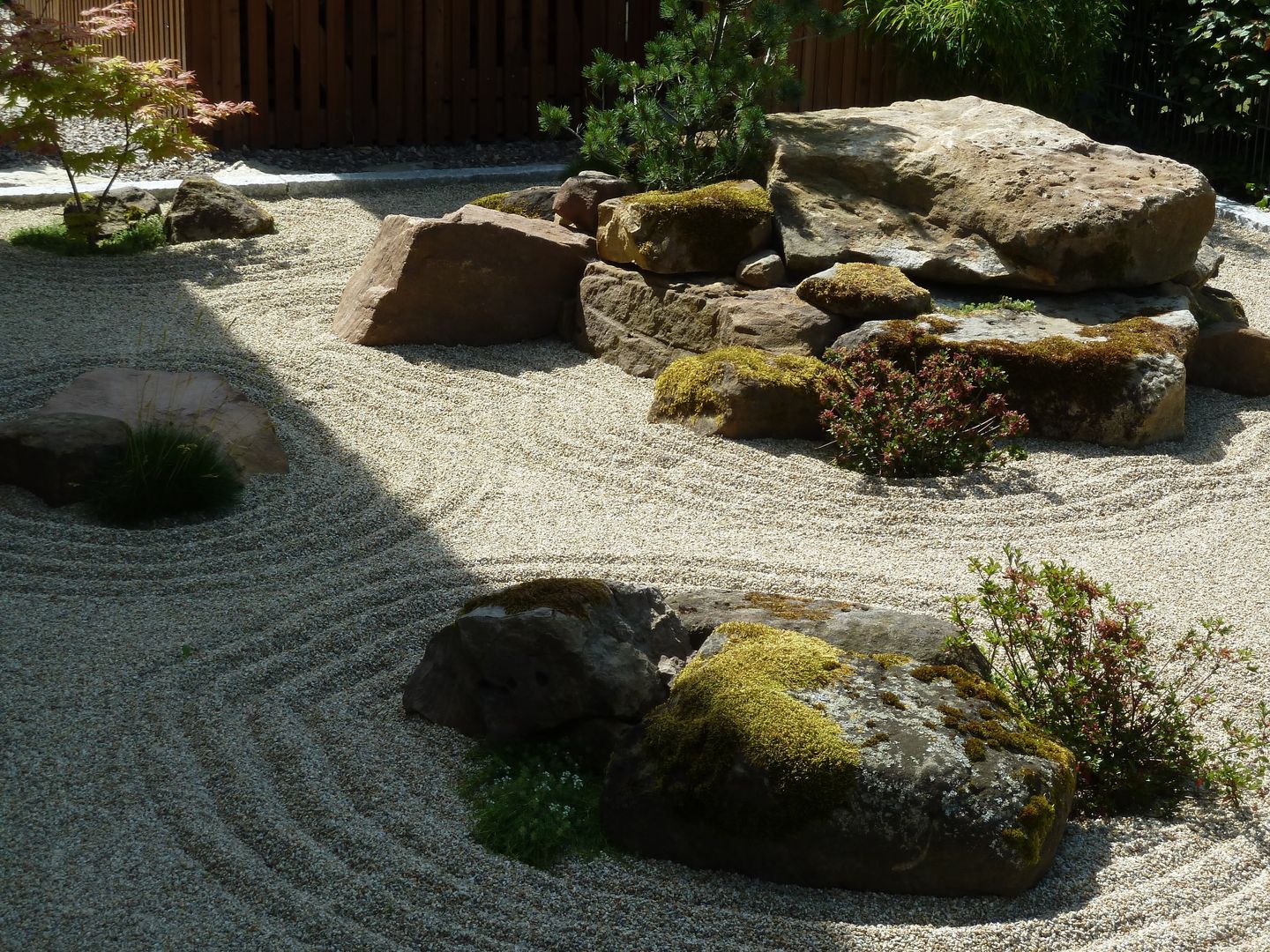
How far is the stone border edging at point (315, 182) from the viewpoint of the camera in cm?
995

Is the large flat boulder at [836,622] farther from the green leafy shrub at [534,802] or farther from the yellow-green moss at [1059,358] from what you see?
the yellow-green moss at [1059,358]

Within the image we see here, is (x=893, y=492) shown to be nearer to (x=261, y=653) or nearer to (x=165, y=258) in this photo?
(x=261, y=653)

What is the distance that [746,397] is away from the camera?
21.4 ft

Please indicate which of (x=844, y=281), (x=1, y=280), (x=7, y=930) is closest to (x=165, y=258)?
(x=1, y=280)

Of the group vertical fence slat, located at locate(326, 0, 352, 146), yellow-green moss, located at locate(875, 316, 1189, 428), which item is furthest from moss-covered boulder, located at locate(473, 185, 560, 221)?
vertical fence slat, located at locate(326, 0, 352, 146)

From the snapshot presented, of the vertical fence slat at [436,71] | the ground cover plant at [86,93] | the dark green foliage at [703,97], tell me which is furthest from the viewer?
the vertical fence slat at [436,71]

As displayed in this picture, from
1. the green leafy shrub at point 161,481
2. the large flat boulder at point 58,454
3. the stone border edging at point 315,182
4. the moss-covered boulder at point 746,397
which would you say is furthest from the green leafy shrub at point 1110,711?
the stone border edging at point 315,182

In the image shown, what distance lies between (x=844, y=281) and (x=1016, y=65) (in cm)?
512

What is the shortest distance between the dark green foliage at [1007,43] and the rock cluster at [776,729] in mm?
8162

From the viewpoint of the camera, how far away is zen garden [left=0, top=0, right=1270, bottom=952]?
10.7ft

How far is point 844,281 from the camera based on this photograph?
275 inches

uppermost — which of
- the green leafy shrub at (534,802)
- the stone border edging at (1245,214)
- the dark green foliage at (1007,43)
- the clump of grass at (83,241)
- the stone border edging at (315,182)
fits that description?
the dark green foliage at (1007,43)

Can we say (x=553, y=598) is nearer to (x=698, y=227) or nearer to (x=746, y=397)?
(x=746, y=397)

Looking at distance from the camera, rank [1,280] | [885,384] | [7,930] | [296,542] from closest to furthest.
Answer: [7,930], [296,542], [885,384], [1,280]
